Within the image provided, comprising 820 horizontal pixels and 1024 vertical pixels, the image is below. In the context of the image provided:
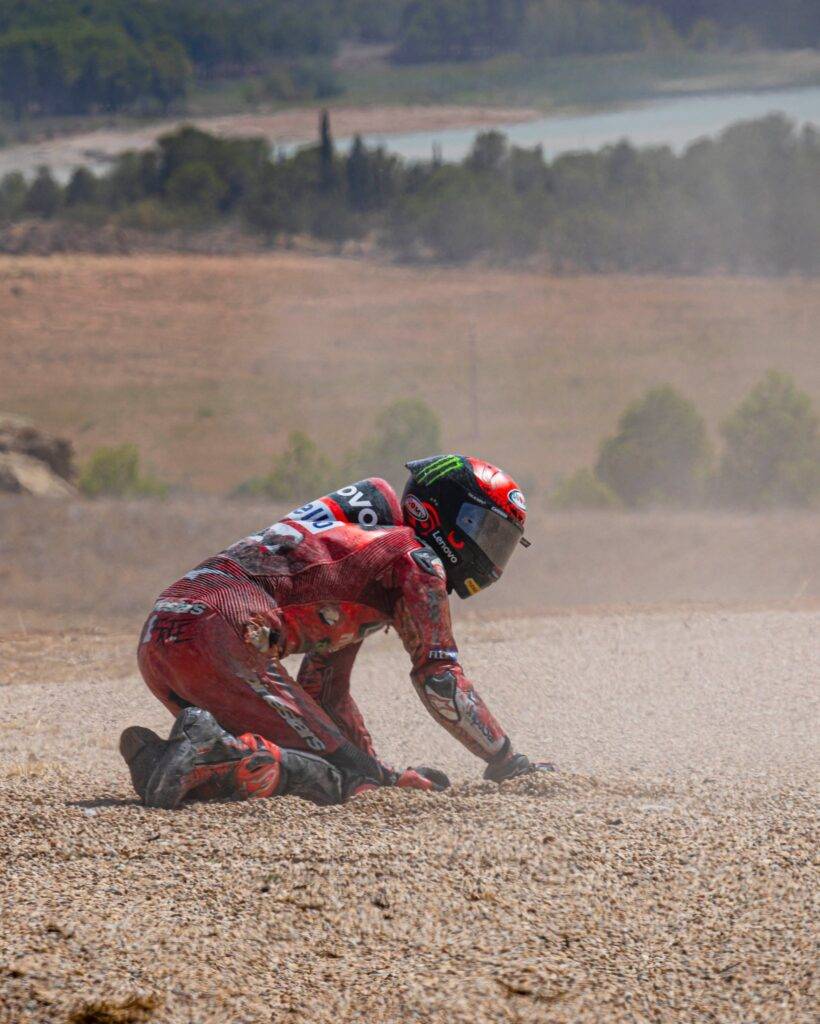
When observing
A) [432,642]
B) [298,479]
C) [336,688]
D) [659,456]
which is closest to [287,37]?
[298,479]

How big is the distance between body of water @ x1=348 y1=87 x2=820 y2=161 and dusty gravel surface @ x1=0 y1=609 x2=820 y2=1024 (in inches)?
1734

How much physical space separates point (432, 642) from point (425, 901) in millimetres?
1504

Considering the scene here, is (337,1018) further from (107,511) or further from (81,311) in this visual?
(81,311)

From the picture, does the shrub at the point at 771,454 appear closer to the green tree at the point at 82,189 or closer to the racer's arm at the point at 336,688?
the racer's arm at the point at 336,688

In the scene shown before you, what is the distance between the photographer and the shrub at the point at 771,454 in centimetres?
3006

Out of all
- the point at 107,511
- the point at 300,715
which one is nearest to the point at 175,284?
the point at 107,511

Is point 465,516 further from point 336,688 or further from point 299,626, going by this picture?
point 336,688

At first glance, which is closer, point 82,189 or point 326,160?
point 82,189

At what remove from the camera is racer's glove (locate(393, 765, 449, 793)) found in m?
5.49

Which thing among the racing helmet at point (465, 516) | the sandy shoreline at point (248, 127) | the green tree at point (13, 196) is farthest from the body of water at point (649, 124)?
the racing helmet at point (465, 516)

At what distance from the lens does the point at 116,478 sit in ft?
100

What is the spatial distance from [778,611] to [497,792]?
23.1 feet

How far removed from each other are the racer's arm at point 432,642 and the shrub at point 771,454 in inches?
982

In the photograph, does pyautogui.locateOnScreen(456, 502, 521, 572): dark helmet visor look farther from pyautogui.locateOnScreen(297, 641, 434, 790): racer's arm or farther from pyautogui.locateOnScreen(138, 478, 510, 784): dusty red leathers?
pyautogui.locateOnScreen(297, 641, 434, 790): racer's arm
